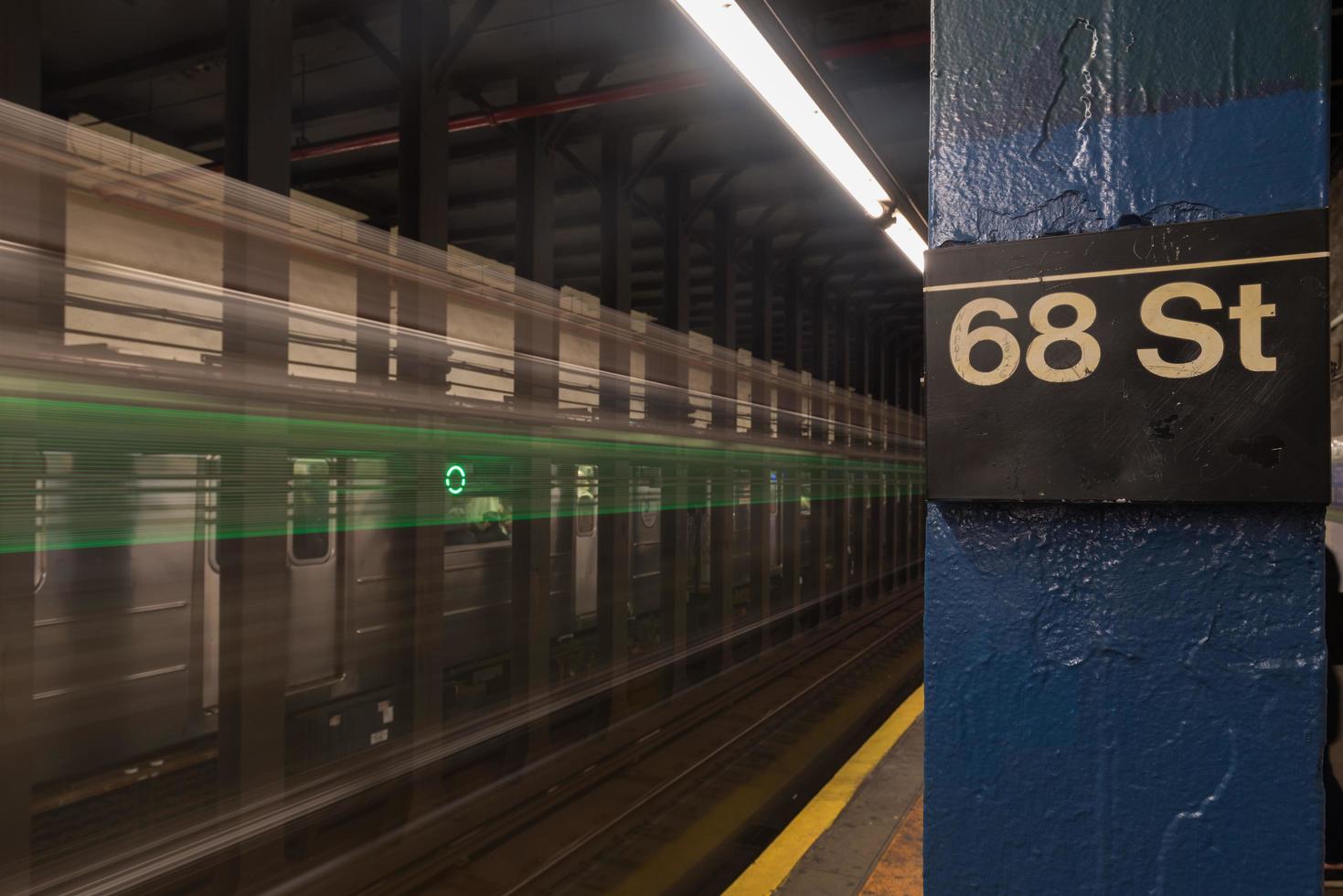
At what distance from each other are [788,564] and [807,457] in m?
1.67

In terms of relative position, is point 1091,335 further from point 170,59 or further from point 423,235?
point 170,59

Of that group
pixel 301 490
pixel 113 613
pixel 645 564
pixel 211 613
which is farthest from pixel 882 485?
pixel 113 613

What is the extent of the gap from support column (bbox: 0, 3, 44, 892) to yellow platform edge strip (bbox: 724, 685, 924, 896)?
2.59m

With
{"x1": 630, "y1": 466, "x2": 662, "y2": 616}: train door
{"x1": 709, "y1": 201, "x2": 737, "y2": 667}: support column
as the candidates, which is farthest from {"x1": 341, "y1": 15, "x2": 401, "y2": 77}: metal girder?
{"x1": 630, "y1": 466, "x2": 662, "y2": 616}: train door

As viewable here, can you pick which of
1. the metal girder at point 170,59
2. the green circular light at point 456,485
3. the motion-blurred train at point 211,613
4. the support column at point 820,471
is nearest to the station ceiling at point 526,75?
the metal girder at point 170,59

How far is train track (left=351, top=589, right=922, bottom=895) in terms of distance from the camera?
4023mm

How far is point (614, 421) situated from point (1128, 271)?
13.2ft

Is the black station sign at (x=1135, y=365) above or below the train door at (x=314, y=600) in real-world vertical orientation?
above

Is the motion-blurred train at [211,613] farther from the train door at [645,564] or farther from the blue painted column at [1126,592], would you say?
the train door at [645,564]

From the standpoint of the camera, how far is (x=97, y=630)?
4.31 m

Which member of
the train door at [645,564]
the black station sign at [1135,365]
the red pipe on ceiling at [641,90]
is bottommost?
the train door at [645,564]

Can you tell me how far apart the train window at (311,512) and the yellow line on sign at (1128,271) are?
2588mm

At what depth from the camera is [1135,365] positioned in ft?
3.72

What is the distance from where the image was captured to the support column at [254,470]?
2812 mm
